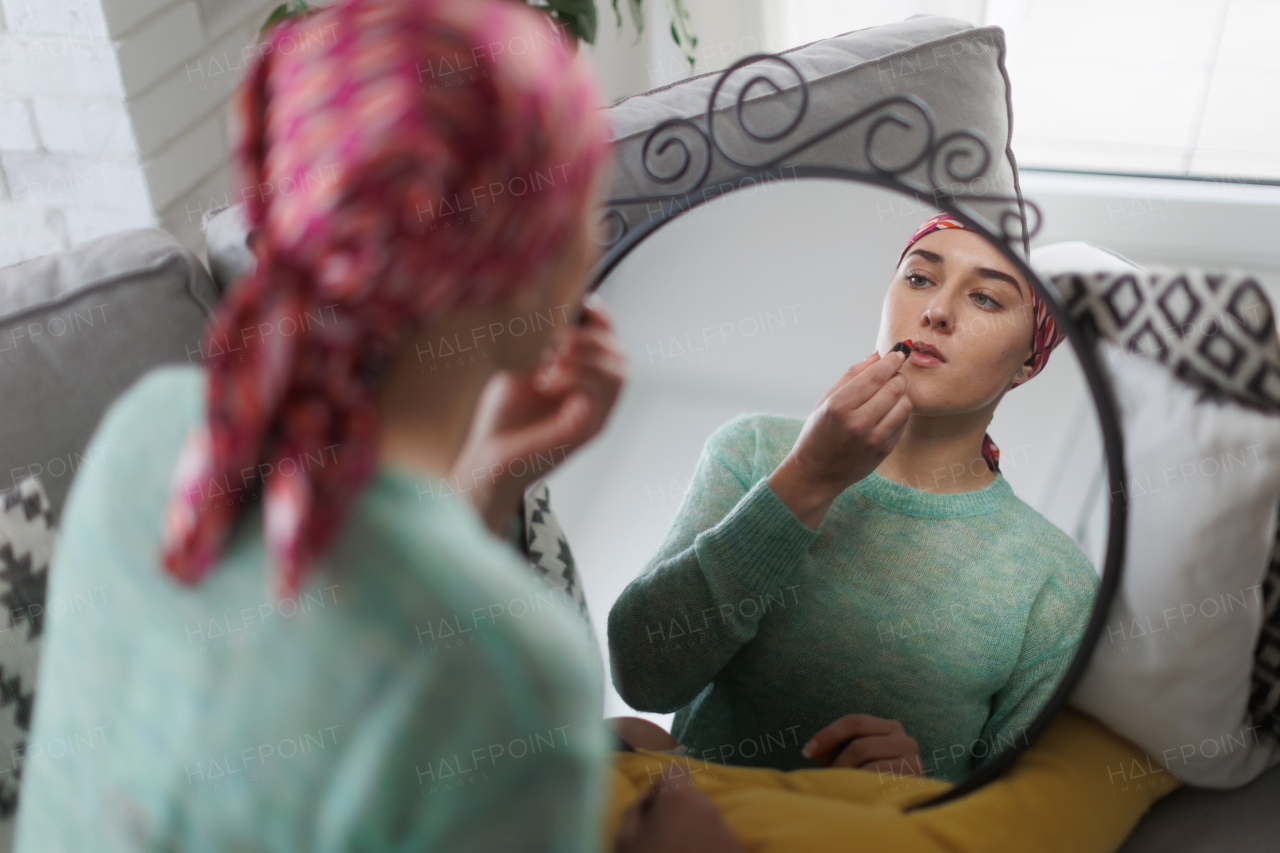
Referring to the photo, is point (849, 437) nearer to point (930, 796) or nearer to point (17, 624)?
point (930, 796)

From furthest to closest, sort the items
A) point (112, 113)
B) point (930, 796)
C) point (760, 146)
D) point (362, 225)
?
1. point (112, 113)
2. point (760, 146)
3. point (930, 796)
4. point (362, 225)

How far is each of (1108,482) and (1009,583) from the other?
0.11m

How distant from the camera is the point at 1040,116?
6.22 feet

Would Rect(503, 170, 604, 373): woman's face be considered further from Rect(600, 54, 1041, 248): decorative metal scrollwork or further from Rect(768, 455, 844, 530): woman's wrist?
Rect(600, 54, 1041, 248): decorative metal scrollwork

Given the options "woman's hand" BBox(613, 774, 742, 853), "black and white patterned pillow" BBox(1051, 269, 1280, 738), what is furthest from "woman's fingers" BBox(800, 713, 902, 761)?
"black and white patterned pillow" BBox(1051, 269, 1280, 738)

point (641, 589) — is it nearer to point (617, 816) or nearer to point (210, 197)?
point (617, 816)

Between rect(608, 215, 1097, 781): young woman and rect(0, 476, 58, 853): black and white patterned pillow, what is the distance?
1.63ft

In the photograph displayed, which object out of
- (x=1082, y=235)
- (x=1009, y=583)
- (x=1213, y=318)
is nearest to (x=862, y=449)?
(x=1009, y=583)

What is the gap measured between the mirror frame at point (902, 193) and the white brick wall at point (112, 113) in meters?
0.87

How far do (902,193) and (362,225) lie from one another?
21.1 inches

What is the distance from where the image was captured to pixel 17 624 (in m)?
0.76

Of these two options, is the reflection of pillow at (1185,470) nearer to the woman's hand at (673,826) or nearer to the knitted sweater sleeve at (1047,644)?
the knitted sweater sleeve at (1047,644)

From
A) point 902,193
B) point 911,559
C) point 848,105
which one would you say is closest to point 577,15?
point 848,105

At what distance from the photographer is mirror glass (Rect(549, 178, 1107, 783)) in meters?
0.75
